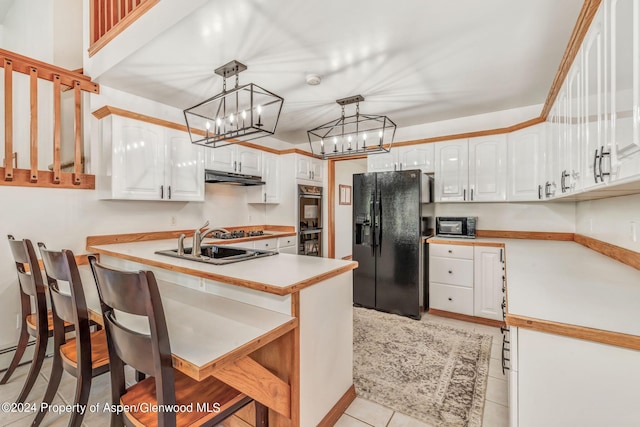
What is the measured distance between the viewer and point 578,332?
0.92m

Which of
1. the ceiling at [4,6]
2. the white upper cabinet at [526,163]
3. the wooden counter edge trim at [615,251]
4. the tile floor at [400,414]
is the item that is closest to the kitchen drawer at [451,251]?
the white upper cabinet at [526,163]

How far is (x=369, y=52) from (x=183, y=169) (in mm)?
2374

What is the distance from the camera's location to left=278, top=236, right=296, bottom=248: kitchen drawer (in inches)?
171

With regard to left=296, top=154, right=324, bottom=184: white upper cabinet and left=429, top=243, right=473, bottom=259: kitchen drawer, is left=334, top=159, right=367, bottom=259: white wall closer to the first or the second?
left=296, top=154, right=324, bottom=184: white upper cabinet

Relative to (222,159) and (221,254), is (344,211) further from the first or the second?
(221,254)

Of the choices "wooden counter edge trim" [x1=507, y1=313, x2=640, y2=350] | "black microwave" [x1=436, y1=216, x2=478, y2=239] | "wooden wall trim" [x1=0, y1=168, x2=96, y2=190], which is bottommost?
"wooden counter edge trim" [x1=507, y1=313, x2=640, y2=350]

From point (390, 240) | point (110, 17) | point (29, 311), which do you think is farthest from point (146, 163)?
point (390, 240)

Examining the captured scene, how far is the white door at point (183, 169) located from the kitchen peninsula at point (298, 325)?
1.38 m

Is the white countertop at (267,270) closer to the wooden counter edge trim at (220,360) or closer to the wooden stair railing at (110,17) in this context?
the wooden counter edge trim at (220,360)

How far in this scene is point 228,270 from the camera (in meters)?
1.70

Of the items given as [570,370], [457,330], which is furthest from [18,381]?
[457,330]

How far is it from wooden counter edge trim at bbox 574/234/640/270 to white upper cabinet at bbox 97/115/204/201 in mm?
3794

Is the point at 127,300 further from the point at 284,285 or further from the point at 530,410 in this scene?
the point at 530,410

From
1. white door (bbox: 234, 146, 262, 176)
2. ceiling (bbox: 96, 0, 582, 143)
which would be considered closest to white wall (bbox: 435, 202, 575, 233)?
ceiling (bbox: 96, 0, 582, 143)
